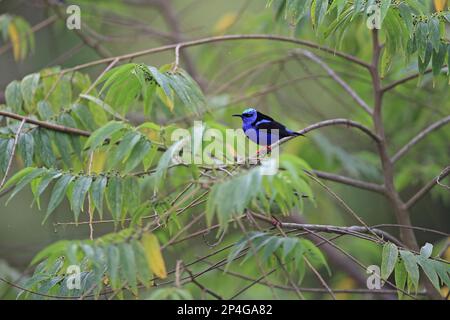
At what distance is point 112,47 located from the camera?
9.34 metres

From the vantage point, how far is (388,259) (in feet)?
10.0

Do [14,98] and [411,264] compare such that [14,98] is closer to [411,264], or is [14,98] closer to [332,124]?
[332,124]

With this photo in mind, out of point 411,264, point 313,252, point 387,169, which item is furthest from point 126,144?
point 387,169

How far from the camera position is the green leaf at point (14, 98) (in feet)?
14.3

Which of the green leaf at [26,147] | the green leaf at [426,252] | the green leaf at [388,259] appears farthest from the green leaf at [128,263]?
the green leaf at [26,147]

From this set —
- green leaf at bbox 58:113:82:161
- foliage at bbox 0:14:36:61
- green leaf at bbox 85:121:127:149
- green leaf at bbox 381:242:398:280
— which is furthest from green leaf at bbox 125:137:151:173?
foliage at bbox 0:14:36:61

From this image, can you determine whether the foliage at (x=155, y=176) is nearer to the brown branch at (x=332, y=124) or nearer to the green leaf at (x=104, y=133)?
the green leaf at (x=104, y=133)

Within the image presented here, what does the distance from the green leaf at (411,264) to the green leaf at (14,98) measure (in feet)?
8.46

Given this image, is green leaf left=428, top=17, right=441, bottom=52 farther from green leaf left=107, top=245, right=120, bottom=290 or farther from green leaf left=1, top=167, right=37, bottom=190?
green leaf left=1, top=167, right=37, bottom=190

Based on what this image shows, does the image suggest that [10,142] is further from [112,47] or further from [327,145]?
[112,47]

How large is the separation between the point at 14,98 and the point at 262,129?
177 centimetres

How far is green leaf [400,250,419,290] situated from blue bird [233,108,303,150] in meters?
1.85
